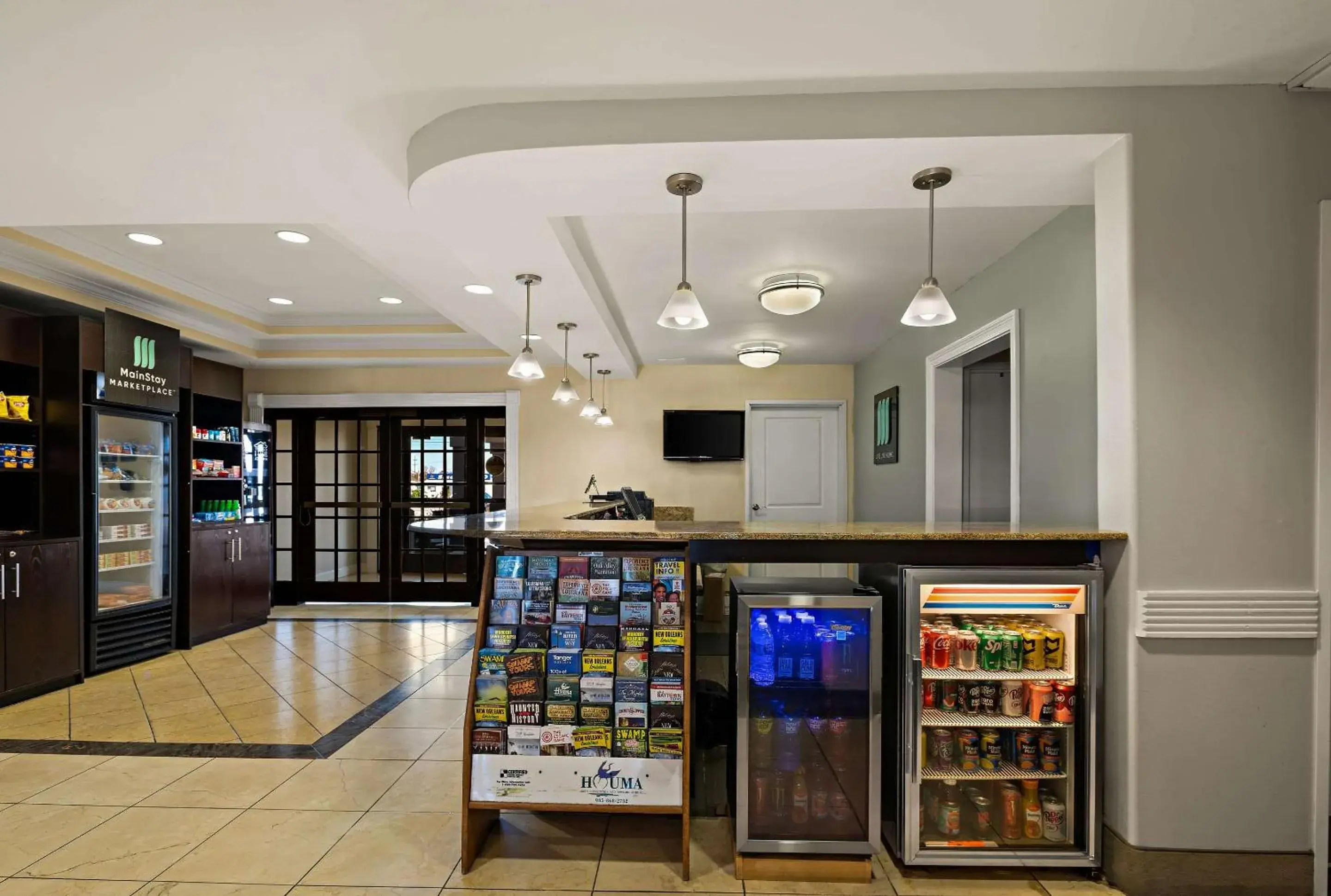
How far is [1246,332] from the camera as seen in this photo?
216 centimetres

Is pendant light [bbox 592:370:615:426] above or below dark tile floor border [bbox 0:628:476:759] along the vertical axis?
above

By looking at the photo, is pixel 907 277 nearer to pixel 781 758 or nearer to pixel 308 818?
pixel 781 758


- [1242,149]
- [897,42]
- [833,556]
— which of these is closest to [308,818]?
[833,556]

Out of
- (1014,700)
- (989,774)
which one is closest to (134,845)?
(989,774)

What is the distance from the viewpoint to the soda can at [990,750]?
2334 millimetres

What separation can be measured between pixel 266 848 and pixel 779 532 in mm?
2008

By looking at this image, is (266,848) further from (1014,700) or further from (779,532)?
(1014,700)

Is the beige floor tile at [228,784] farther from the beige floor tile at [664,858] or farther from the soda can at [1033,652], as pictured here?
the soda can at [1033,652]

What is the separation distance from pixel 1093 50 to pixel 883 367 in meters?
3.95

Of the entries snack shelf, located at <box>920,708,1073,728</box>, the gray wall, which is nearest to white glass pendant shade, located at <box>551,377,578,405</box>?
the gray wall

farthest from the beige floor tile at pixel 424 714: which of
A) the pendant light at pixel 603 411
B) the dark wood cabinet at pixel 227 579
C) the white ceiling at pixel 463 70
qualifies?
the pendant light at pixel 603 411

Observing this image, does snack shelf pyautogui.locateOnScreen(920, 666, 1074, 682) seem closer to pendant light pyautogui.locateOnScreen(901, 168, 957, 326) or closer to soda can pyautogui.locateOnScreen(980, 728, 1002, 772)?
soda can pyautogui.locateOnScreen(980, 728, 1002, 772)

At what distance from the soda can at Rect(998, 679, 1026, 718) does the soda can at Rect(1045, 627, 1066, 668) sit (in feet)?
0.38

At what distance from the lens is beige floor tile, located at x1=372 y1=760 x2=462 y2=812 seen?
270 cm
